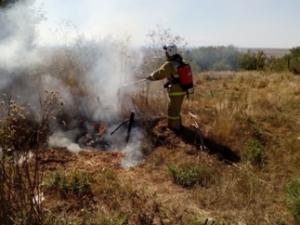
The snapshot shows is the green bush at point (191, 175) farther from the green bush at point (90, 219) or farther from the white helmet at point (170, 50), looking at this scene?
the white helmet at point (170, 50)

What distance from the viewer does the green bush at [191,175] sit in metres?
6.77

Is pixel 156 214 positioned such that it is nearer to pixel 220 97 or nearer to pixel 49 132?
pixel 49 132

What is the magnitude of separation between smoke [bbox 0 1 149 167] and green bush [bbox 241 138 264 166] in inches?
73.7

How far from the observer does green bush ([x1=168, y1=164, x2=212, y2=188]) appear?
677cm

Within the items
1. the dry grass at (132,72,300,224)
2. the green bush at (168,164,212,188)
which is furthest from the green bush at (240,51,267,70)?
the green bush at (168,164,212,188)

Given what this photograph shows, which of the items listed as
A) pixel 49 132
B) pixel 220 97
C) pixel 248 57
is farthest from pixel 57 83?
pixel 248 57

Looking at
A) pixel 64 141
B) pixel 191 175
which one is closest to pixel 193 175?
pixel 191 175

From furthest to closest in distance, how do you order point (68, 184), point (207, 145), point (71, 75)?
point (71, 75) → point (207, 145) → point (68, 184)

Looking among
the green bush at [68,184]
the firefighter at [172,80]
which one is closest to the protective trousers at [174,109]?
the firefighter at [172,80]

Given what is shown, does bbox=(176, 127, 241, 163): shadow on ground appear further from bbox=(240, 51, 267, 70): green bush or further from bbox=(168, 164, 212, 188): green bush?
bbox=(240, 51, 267, 70): green bush

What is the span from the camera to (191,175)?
6.86 m

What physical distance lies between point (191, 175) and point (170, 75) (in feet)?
8.34

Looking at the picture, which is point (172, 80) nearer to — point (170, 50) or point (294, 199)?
point (170, 50)

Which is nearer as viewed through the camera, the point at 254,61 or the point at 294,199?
the point at 294,199
